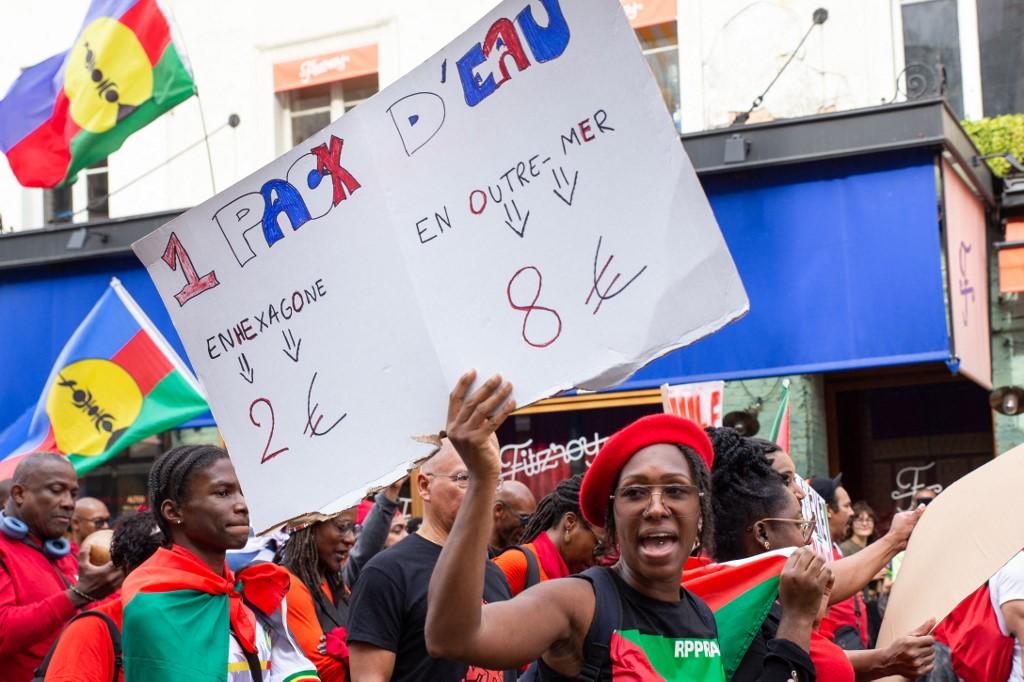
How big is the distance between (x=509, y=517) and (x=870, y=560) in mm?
2509

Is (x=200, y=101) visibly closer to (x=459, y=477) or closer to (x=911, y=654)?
(x=459, y=477)

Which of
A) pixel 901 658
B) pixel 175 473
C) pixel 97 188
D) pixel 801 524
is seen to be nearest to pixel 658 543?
pixel 801 524

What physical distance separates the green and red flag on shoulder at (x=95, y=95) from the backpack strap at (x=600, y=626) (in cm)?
931

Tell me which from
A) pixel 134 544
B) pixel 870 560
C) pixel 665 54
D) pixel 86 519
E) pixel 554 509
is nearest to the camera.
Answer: pixel 870 560

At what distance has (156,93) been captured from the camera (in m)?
11.6

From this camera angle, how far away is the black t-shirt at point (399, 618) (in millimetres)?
4055

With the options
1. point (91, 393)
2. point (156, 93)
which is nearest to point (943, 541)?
point (91, 393)

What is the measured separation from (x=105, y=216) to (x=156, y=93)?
3563 millimetres

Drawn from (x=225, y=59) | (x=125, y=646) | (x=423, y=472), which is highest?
(x=225, y=59)

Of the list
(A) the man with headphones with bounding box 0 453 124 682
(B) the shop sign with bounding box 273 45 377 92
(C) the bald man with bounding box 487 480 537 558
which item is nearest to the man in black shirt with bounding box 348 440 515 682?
(A) the man with headphones with bounding box 0 453 124 682

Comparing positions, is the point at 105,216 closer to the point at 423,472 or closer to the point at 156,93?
the point at 156,93

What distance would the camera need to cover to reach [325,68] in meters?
14.0

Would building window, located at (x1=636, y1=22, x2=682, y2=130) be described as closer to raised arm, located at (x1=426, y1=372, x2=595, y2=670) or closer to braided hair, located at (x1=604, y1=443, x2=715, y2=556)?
braided hair, located at (x1=604, y1=443, x2=715, y2=556)

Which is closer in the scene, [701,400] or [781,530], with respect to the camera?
[781,530]
